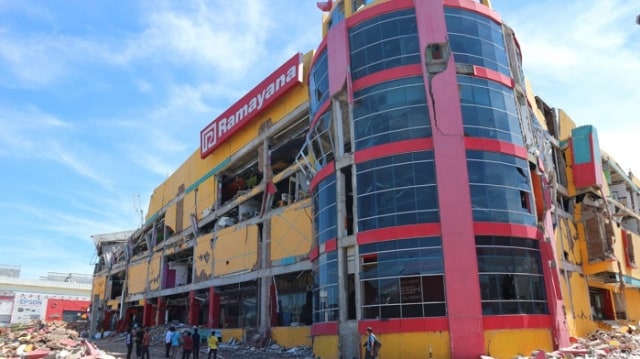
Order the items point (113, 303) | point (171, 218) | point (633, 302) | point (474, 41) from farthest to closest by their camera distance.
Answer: point (113, 303), point (171, 218), point (633, 302), point (474, 41)

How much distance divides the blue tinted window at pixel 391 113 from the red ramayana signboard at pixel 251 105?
1244 cm

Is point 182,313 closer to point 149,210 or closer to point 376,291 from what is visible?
point 149,210

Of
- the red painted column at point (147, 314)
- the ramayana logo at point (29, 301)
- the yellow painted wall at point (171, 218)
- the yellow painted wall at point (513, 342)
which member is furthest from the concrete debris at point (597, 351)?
the ramayana logo at point (29, 301)

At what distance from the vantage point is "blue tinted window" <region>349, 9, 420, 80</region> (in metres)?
27.5

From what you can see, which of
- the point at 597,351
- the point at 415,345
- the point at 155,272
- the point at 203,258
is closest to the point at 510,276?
the point at 597,351

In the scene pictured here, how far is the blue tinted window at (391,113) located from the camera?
26156mm

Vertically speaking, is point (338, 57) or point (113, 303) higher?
point (338, 57)

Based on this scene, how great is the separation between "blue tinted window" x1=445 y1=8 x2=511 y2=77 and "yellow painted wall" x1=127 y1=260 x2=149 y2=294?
168 ft

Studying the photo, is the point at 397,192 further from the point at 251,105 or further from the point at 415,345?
the point at 251,105

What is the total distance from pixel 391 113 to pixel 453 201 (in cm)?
568

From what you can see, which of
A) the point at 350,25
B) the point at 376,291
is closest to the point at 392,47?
the point at 350,25

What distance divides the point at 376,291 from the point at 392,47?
42.2 ft

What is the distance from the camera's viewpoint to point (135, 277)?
68750 mm

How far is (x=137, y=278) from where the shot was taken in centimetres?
6794
